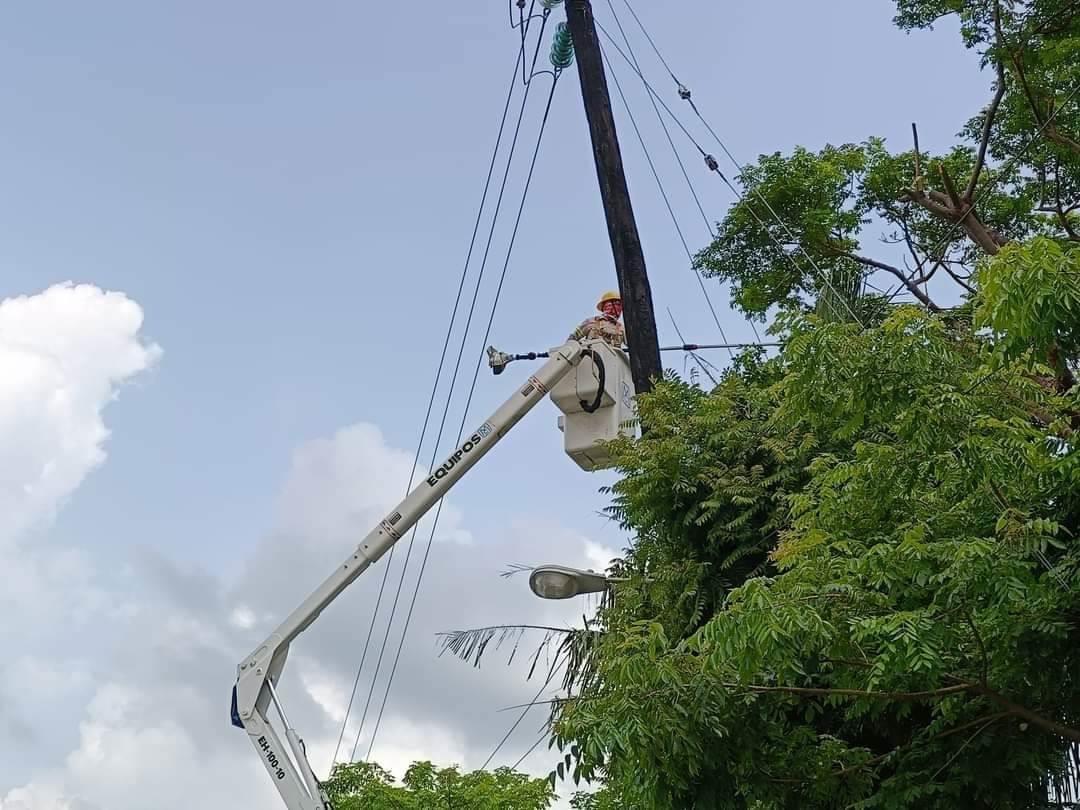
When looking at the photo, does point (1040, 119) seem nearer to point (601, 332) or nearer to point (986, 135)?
point (986, 135)

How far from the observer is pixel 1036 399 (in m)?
7.64

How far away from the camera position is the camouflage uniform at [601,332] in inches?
570

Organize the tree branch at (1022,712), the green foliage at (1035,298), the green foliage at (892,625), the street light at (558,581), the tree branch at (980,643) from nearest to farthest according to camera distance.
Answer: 1. the green foliage at (1035,298)
2. the green foliage at (892,625)
3. the tree branch at (980,643)
4. the tree branch at (1022,712)
5. the street light at (558,581)

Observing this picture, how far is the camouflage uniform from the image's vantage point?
14484 mm

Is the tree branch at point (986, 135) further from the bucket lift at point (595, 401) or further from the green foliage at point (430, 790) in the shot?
the green foliage at point (430, 790)

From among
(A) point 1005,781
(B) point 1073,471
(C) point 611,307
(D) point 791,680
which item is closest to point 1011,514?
(B) point 1073,471

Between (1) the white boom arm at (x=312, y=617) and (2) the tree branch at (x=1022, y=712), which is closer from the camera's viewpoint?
(2) the tree branch at (x=1022, y=712)

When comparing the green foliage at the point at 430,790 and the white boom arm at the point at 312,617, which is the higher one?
the white boom arm at the point at 312,617

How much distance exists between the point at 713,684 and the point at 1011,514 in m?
1.97

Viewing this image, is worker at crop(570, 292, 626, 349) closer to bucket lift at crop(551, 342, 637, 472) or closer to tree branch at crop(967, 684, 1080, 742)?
bucket lift at crop(551, 342, 637, 472)

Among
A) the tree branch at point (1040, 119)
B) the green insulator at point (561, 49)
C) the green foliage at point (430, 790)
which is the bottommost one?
the green foliage at point (430, 790)

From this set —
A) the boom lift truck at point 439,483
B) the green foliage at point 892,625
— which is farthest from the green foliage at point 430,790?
the green foliage at point 892,625

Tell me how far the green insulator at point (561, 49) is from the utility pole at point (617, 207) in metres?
1.81

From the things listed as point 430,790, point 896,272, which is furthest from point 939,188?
point 430,790
